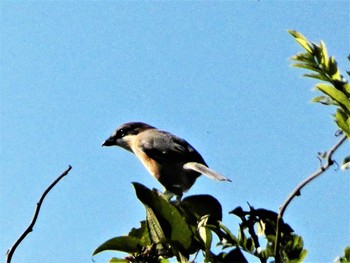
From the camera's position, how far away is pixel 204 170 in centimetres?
668

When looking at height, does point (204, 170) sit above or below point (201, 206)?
below

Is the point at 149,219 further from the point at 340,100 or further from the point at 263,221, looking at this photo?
the point at 340,100

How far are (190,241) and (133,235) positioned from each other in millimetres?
302

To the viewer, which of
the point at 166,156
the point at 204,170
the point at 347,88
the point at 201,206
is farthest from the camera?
the point at 166,156

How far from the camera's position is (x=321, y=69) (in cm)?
196

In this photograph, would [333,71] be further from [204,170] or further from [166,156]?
[166,156]

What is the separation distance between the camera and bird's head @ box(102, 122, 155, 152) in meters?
8.66

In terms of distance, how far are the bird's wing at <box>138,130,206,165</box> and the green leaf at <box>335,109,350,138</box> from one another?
5.58m

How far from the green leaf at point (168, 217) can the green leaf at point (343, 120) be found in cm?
50

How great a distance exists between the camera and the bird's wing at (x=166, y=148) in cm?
752

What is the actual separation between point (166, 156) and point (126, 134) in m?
1.31

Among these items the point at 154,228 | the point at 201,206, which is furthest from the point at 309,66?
the point at 154,228

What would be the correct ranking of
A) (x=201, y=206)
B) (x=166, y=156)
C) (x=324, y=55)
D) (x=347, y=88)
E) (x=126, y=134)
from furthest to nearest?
(x=126, y=134)
(x=166, y=156)
(x=201, y=206)
(x=324, y=55)
(x=347, y=88)

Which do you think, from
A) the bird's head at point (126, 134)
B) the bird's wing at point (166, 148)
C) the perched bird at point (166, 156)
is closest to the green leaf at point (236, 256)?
the perched bird at point (166, 156)
